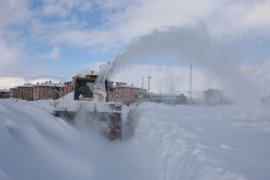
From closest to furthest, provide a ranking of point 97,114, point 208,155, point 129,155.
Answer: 1. point 208,155
2. point 129,155
3. point 97,114

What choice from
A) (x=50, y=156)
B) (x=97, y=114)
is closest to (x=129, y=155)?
(x=97, y=114)

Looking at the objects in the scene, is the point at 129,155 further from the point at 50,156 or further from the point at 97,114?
the point at 50,156

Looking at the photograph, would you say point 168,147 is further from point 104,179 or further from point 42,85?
point 42,85

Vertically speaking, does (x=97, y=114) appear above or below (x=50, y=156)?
above

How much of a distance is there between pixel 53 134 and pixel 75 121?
164 inches

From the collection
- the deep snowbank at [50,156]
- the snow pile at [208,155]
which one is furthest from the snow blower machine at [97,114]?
the snow pile at [208,155]

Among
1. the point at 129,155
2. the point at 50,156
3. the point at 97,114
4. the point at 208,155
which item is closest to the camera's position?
the point at 208,155

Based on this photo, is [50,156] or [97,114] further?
[97,114]

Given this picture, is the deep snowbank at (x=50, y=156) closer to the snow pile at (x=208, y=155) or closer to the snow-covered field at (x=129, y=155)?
the snow-covered field at (x=129, y=155)

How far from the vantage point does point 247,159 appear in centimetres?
557

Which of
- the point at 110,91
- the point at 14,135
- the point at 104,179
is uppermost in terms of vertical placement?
the point at 110,91

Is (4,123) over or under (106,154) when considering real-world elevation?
over

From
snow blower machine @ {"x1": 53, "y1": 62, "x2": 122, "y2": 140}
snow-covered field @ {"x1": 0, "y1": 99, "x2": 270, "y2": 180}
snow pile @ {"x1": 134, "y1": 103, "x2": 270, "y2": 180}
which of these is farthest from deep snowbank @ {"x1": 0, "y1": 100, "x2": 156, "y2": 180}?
snow blower machine @ {"x1": 53, "y1": 62, "x2": 122, "y2": 140}

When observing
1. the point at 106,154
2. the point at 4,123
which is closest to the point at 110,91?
the point at 106,154
